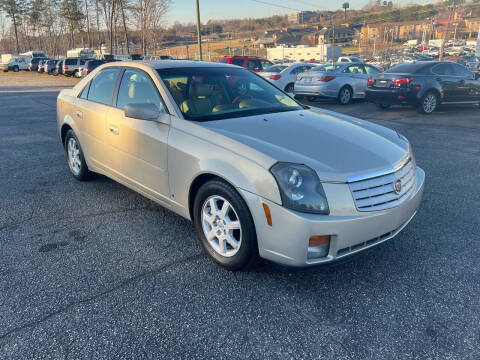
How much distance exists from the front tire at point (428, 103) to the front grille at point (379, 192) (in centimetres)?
903

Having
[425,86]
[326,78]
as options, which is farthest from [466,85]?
[326,78]

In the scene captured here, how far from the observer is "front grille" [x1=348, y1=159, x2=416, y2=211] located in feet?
8.86

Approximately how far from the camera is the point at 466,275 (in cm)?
305

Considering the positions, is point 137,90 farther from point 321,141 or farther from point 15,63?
point 15,63

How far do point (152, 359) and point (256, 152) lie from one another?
146 centimetres

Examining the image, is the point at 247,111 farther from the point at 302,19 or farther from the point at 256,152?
the point at 302,19

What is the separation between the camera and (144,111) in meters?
3.49

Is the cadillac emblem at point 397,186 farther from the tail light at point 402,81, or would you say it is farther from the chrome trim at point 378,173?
the tail light at point 402,81

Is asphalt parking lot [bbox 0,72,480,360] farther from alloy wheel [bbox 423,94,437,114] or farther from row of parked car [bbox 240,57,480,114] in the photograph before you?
alloy wheel [bbox 423,94,437,114]

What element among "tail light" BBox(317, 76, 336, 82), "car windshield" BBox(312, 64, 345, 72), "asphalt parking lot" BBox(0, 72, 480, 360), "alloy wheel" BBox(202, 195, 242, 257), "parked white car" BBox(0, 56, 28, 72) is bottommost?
"asphalt parking lot" BBox(0, 72, 480, 360)

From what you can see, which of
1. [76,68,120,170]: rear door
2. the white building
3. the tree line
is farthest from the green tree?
[76,68,120,170]: rear door

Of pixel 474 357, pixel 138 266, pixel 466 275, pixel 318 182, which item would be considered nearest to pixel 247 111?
pixel 318 182

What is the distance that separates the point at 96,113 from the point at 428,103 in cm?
965

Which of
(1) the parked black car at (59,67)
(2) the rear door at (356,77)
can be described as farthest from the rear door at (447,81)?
(1) the parked black car at (59,67)
